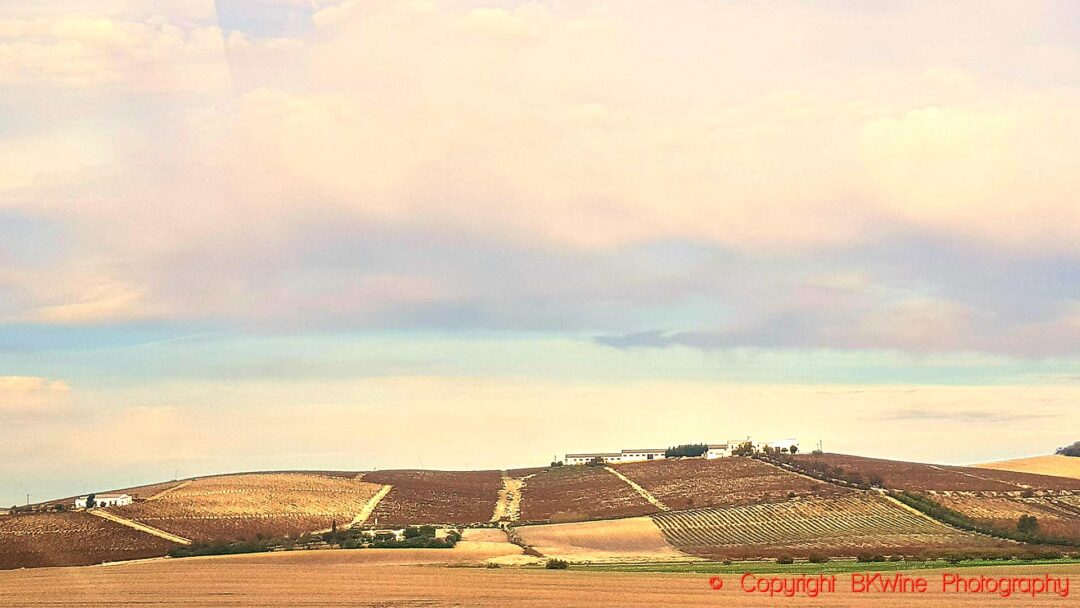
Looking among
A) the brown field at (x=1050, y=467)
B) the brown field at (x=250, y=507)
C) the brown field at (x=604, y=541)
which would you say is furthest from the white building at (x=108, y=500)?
the brown field at (x=1050, y=467)

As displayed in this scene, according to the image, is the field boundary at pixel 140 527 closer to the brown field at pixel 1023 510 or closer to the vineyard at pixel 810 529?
the vineyard at pixel 810 529

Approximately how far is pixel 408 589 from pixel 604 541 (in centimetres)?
5067

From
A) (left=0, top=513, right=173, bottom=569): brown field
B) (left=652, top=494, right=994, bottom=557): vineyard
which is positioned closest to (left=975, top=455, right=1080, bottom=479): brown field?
(left=652, top=494, right=994, bottom=557): vineyard

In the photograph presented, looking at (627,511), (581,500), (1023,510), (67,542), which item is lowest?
(67,542)

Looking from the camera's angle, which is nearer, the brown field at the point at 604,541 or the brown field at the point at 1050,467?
the brown field at the point at 604,541

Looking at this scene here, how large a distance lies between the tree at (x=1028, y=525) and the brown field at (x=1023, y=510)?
0.57 metres

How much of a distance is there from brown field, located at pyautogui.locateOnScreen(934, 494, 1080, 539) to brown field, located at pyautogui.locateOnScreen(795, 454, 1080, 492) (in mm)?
9006

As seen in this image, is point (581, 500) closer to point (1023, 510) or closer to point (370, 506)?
point (370, 506)

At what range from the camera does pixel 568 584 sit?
207 feet

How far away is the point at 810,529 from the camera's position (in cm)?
11206

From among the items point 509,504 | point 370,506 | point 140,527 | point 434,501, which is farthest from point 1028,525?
point 140,527

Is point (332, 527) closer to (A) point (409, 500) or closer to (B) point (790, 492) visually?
(A) point (409, 500)

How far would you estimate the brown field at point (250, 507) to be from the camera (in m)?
126

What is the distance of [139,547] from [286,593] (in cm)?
5402
